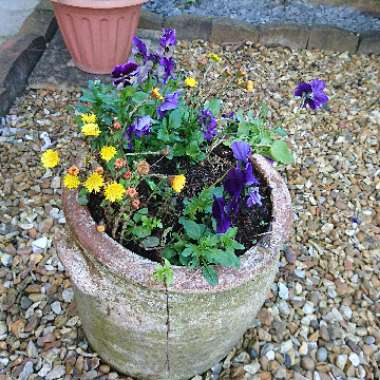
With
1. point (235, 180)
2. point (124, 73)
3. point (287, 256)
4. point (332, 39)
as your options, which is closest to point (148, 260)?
point (235, 180)

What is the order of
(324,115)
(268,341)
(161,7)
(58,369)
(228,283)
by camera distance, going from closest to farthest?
(228,283), (58,369), (268,341), (324,115), (161,7)

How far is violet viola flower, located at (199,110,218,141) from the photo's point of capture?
149 cm

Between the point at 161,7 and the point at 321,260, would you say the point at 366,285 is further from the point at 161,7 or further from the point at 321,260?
the point at 161,7

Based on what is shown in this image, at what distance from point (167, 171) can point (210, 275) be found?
0.43 m

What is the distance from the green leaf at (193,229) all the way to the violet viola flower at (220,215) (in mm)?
68

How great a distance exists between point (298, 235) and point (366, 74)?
5.05 feet

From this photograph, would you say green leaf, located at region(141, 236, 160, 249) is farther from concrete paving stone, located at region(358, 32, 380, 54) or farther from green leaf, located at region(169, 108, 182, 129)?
concrete paving stone, located at region(358, 32, 380, 54)

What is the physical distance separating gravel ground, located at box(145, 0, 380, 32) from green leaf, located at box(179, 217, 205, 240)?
8.22 feet

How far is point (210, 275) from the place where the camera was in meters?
1.24

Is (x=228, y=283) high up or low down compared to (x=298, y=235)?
up

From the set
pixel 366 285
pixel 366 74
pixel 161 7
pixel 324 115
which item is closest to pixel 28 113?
pixel 161 7

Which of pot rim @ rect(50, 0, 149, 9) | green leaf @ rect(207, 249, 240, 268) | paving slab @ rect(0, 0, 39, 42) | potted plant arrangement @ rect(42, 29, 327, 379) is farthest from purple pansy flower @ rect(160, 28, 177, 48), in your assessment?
paving slab @ rect(0, 0, 39, 42)

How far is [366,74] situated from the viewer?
3256mm

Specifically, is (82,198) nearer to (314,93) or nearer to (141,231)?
(141,231)
